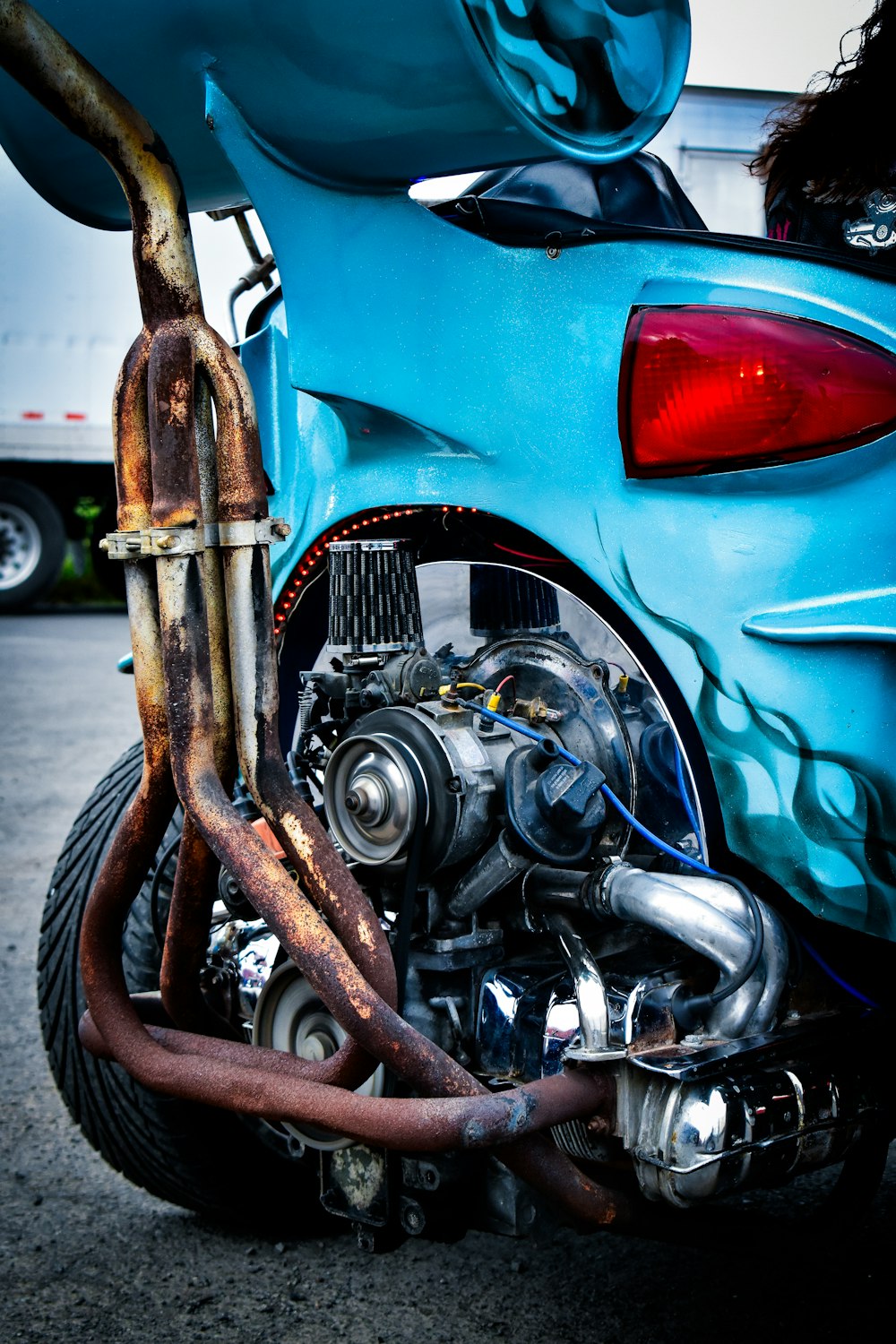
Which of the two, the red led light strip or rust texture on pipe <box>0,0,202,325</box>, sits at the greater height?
rust texture on pipe <box>0,0,202,325</box>

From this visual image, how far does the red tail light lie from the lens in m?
1.59

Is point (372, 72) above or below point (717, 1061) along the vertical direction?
above

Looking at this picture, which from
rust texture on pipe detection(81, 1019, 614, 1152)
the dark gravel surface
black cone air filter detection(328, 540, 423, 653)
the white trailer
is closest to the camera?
rust texture on pipe detection(81, 1019, 614, 1152)

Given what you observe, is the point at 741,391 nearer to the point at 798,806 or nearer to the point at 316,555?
the point at 798,806

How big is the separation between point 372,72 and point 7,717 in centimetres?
620

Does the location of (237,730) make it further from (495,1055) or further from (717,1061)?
(717,1061)

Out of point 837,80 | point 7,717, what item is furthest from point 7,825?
point 837,80

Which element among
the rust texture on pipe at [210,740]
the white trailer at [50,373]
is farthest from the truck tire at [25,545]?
the rust texture on pipe at [210,740]

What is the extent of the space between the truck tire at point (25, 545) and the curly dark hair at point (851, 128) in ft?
36.9

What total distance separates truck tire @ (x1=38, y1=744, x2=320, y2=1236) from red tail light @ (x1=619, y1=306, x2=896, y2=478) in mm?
1174

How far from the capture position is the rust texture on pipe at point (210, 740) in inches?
63.4

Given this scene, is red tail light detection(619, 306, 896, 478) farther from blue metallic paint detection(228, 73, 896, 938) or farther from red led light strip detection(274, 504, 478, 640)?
red led light strip detection(274, 504, 478, 640)

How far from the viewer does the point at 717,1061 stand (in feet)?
5.33

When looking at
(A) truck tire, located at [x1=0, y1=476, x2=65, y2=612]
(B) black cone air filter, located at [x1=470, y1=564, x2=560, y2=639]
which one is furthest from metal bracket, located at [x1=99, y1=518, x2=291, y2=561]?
(A) truck tire, located at [x1=0, y1=476, x2=65, y2=612]
